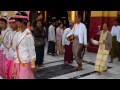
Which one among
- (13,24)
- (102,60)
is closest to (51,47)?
(102,60)

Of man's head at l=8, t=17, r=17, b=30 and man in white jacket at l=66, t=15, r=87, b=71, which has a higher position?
man's head at l=8, t=17, r=17, b=30

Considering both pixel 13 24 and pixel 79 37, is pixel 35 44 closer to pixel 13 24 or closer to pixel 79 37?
pixel 79 37

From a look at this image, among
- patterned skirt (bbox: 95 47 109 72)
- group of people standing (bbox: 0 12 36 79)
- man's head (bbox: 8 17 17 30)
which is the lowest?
patterned skirt (bbox: 95 47 109 72)

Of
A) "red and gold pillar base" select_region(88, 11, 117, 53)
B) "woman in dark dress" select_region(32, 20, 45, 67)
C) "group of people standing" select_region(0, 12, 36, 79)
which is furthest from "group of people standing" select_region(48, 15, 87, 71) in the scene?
"group of people standing" select_region(0, 12, 36, 79)

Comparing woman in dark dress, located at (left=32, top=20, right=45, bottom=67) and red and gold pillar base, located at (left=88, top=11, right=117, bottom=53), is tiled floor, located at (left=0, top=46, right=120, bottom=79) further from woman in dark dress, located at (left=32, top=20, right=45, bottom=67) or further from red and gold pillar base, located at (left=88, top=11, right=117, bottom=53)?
red and gold pillar base, located at (left=88, top=11, right=117, bottom=53)

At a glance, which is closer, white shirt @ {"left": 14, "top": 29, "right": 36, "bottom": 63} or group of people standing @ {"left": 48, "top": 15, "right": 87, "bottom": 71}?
white shirt @ {"left": 14, "top": 29, "right": 36, "bottom": 63}

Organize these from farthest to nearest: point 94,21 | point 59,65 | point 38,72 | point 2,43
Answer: point 94,21 < point 59,65 < point 38,72 < point 2,43
